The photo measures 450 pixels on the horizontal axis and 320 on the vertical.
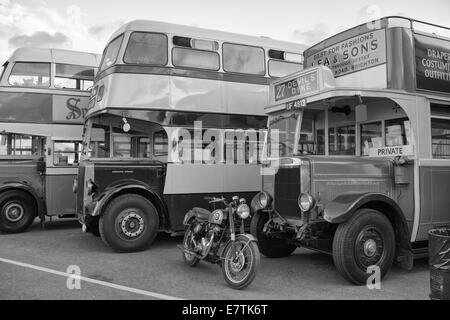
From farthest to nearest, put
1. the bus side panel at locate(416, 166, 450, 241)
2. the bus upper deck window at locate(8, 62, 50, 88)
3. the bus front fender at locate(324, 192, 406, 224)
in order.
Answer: the bus upper deck window at locate(8, 62, 50, 88) < the bus side panel at locate(416, 166, 450, 241) < the bus front fender at locate(324, 192, 406, 224)

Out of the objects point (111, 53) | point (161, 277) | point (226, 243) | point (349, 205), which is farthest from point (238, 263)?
point (111, 53)

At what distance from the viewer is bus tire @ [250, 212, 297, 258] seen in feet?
23.0

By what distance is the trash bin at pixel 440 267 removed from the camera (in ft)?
16.0

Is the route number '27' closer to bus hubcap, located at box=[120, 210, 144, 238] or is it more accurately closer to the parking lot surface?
the parking lot surface

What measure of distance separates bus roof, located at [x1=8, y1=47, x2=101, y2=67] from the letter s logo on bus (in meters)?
0.96

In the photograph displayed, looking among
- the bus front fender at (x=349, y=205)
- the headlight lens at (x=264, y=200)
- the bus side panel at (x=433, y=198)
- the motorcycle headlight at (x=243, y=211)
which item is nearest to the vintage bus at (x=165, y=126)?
the headlight lens at (x=264, y=200)

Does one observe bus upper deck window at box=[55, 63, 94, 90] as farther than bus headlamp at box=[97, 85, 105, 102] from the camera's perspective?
Yes

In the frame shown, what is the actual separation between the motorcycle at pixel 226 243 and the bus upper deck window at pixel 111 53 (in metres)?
3.61

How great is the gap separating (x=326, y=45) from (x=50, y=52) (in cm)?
674

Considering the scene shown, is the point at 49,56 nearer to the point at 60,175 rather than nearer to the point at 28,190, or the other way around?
the point at 60,175

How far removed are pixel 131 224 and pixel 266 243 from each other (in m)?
2.35

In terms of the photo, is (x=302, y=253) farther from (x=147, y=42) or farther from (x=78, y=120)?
(x=78, y=120)

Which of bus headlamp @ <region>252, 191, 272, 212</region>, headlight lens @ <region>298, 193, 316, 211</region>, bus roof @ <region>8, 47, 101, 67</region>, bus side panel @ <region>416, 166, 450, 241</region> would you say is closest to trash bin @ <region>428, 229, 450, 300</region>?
bus side panel @ <region>416, 166, 450, 241</region>

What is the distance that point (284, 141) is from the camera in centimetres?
707
